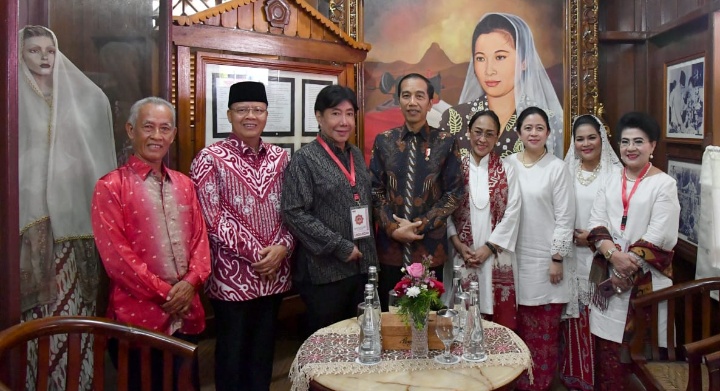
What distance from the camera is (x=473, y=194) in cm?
294

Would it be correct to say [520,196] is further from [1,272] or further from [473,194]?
[1,272]

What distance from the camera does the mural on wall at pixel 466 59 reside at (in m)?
3.90

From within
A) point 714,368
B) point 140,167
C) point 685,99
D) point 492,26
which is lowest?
point 714,368

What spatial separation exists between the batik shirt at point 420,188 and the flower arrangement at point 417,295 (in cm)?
83

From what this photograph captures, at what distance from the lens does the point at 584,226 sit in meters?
3.02

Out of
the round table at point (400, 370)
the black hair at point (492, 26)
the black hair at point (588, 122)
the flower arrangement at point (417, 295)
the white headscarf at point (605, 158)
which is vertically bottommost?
the round table at point (400, 370)

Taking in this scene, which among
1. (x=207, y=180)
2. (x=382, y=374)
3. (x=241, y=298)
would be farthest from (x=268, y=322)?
(x=382, y=374)

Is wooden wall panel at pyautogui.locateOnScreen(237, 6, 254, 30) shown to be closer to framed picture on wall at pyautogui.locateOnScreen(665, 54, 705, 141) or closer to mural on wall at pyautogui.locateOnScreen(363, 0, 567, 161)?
mural on wall at pyautogui.locateOnScreen(363, 0, 567, 161)

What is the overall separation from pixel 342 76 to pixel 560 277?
5.61 ft

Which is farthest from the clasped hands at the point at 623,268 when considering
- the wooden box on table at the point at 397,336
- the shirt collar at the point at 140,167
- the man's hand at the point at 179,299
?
the shirt collar at the point at 140,167

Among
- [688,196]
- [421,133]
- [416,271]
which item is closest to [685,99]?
[688,196]

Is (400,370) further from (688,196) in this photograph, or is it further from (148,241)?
(688,196)

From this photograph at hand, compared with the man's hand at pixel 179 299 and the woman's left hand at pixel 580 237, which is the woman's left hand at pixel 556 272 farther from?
the man's hand at pixel 179 299

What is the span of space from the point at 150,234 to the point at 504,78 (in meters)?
2.77
